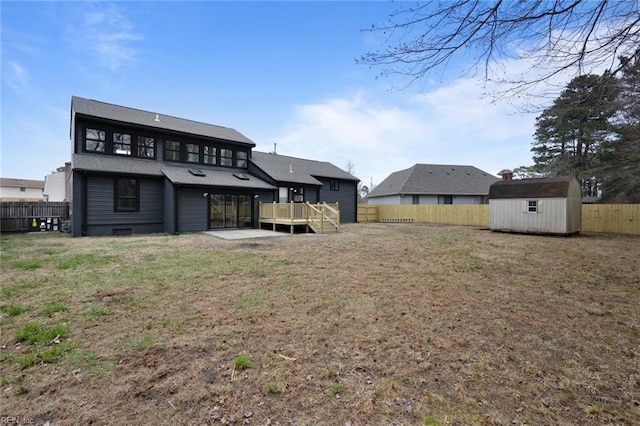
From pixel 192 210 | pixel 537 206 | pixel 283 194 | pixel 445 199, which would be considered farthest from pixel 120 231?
pixel 445 199

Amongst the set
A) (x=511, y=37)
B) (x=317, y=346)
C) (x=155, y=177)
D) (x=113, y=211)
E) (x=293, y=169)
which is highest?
(x=293, y=169)

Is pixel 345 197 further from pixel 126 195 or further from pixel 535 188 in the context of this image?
pixel 126 195

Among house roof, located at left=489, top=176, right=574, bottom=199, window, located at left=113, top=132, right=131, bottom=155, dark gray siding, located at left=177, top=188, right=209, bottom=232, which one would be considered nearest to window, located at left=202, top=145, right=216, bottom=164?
dark gray siding, located at left=177, top=188, right=209, bottom=232

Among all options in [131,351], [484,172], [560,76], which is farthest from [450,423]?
[484,172]

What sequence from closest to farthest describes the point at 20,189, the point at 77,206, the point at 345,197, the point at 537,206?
the point at 77,206 → the point at 537,206 → the point at 345,197 → the point at 20,189

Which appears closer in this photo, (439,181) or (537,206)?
(537,206)

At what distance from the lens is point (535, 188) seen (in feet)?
47.8

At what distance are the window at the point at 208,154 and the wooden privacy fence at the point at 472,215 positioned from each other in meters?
13.4

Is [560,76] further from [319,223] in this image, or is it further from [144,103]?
[144,103]

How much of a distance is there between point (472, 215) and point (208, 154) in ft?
60.2

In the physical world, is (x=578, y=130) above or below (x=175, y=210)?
above

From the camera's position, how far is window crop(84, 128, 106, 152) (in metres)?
12.9

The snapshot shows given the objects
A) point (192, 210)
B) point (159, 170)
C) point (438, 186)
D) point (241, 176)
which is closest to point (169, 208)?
point (192, 210)

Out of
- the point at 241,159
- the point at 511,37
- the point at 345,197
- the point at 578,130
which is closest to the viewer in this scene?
the point at 511,37
